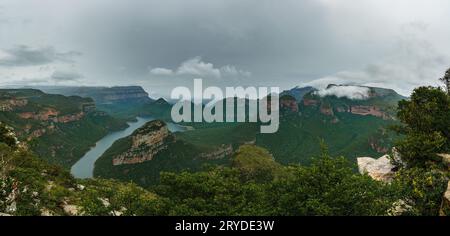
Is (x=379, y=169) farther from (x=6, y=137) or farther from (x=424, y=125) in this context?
(x=6, y=137)

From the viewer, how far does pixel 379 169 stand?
37.0 meters

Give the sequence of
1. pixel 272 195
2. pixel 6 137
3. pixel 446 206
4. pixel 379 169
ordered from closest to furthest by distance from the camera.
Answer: pixel 446 206 → pixel 272 195 → pixel 379 169 → pixel 6 137

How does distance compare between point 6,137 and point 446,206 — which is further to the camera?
point 6,137

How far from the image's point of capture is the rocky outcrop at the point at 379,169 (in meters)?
34.6

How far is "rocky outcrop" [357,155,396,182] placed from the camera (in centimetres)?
3463

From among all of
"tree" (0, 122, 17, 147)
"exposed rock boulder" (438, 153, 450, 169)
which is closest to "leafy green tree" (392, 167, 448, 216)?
"exposed rock boulder" (438, 153, 450, 169)

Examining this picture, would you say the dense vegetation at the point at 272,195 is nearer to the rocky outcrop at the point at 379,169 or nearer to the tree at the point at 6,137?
the rocky outcrop at the point at 379,169

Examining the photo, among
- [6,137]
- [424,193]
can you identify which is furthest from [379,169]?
[6,137]

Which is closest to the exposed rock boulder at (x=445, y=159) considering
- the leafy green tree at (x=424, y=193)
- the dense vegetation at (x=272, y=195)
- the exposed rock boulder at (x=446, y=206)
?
the dense vegetation at (x=272, y=195)

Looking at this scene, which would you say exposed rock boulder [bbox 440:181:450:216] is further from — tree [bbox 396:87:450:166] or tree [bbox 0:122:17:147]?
tree [bbox 0:122:17:147]

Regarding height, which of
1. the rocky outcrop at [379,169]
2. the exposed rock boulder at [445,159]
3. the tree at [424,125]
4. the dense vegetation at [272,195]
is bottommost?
the rocky outcrop at [379,169]
